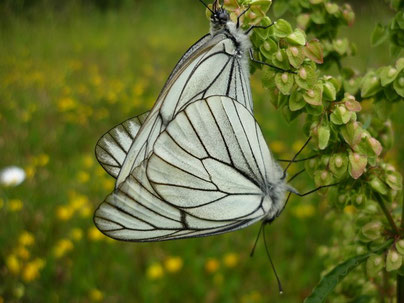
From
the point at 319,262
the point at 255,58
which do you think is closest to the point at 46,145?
the point at 319,262

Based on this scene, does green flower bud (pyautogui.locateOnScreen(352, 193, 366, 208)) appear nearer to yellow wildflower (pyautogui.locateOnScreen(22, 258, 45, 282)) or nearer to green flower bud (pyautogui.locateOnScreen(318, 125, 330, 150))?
green flower bud (pyautogui.locateOnScreen(318, 125, 330, 150))

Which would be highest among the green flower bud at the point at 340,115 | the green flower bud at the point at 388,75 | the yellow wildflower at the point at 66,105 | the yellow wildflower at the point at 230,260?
the yellow wildflower at the point at 66,105

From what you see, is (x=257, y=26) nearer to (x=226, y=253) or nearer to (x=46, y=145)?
(x=226, y=253)

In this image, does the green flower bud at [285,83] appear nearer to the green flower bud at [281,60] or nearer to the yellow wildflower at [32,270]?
the green flower bud at [281,60]

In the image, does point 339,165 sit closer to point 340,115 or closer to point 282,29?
point 340,115

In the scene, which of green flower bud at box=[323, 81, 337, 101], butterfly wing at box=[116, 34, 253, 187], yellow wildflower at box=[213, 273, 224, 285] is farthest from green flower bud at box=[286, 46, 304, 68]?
yellow wildflower at box=[213, 273, 224, 285]

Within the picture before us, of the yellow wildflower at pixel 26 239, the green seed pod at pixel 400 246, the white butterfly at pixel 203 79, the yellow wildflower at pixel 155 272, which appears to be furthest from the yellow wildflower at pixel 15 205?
the green seed pod at pixel 400 246
